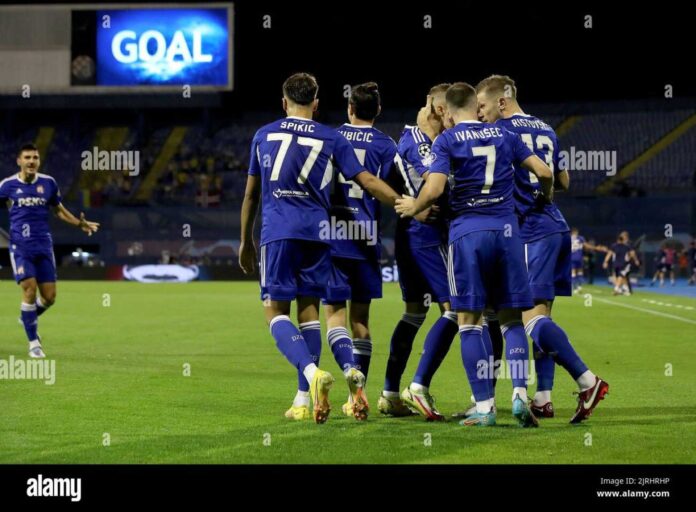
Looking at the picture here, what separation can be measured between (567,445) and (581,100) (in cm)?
4231

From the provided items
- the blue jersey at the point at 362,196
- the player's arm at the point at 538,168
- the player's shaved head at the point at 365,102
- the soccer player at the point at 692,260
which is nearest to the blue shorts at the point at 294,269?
the blue jersey at the point at 362,196

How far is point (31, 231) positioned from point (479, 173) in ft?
24.8

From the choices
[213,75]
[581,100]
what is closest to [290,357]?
[213,75]

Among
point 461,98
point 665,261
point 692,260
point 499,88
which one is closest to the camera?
point 461,98

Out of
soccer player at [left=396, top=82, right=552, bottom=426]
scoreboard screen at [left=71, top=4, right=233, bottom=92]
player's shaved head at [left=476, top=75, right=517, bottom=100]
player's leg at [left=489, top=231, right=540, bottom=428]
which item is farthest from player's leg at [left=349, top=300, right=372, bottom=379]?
scoreboard screen at [left=71, top=4, right=233, bottom=92]

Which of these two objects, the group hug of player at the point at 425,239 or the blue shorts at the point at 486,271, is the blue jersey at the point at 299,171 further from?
the blue shorts at the point at 486,271

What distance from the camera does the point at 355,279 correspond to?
8.55 metres

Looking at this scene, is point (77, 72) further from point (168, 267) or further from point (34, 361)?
point (34, 361)

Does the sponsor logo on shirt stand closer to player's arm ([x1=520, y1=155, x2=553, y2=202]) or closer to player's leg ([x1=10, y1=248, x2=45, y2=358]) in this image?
player's arm ([x1=520, y1=155, x2=553, y2=202])

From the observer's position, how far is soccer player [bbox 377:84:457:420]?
8383mm

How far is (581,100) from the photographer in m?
47.8

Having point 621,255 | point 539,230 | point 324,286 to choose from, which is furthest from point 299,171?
point 621,255

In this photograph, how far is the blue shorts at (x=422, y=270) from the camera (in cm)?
845

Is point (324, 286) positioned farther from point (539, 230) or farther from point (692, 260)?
point (692, 260)
